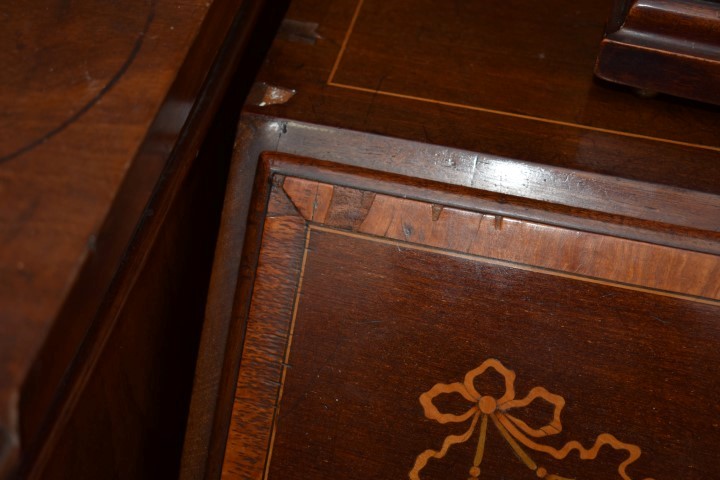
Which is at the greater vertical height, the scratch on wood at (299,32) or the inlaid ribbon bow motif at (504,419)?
the scratch on wood at (299,32)

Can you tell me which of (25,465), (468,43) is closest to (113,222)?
(25,465)

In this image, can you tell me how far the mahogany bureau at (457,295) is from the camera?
0.72 m

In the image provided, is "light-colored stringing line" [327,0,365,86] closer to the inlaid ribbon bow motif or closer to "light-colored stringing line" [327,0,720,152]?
"light-colored stringing line" [327,0,720,152]

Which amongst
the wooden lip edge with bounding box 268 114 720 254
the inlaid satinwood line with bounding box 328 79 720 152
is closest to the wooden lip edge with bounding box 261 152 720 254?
the wooden lip edge with bounding box 268 114 720 254

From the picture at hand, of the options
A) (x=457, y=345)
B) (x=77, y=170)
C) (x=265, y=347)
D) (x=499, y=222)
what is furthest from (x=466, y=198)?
(x=77, y=170)

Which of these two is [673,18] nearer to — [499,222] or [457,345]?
[499,222]

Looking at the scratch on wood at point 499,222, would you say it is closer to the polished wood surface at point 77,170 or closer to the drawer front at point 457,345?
the drawer front at point 457,345

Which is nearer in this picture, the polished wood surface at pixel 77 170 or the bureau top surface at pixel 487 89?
the polished wood surface at pixel 77 170

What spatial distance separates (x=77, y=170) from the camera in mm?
521

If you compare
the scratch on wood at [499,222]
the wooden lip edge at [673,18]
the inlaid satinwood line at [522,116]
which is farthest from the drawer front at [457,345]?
the wooden lip edge at [673,18]

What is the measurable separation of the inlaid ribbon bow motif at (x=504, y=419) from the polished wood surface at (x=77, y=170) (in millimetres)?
338

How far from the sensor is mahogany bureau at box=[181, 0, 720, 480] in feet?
2.38

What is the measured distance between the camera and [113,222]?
528 mm

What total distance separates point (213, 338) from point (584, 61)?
536 mm
